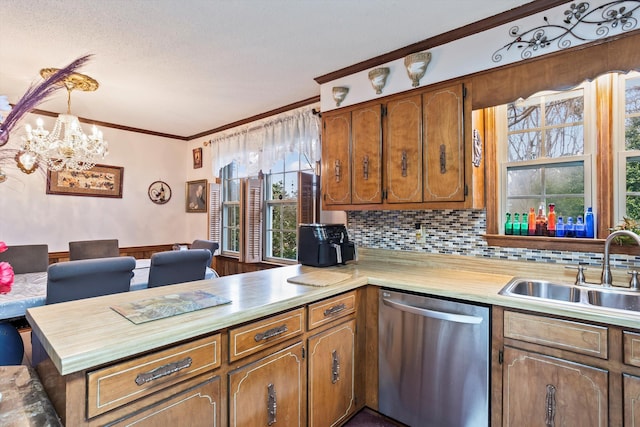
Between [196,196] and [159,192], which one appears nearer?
[159,192]

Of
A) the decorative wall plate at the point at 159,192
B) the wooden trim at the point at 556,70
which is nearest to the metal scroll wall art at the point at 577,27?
the wooden trim at the point at 556,70

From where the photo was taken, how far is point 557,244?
6.37 ft

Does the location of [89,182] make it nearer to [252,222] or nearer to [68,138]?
[68,138]

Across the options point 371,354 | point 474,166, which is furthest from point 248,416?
point 474,166

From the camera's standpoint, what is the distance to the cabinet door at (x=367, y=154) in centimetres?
242

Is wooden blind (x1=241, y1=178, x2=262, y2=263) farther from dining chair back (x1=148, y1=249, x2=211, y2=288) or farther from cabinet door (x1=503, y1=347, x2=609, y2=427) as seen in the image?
cabinet door (x1=503, y1=347, x2=609, y2=427)

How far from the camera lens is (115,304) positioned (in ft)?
4.56

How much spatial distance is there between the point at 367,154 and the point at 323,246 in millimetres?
775

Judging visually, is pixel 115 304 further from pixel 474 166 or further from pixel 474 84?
pixel 474 84

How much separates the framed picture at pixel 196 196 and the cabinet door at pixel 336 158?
265 cm

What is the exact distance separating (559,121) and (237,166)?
3.57 metres

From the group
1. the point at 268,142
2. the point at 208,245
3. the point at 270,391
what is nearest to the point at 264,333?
the point at 270,391

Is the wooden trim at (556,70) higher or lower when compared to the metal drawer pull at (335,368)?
higher

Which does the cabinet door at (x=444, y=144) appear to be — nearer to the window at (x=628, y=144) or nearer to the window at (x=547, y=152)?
the window at (x=547, y=152)
